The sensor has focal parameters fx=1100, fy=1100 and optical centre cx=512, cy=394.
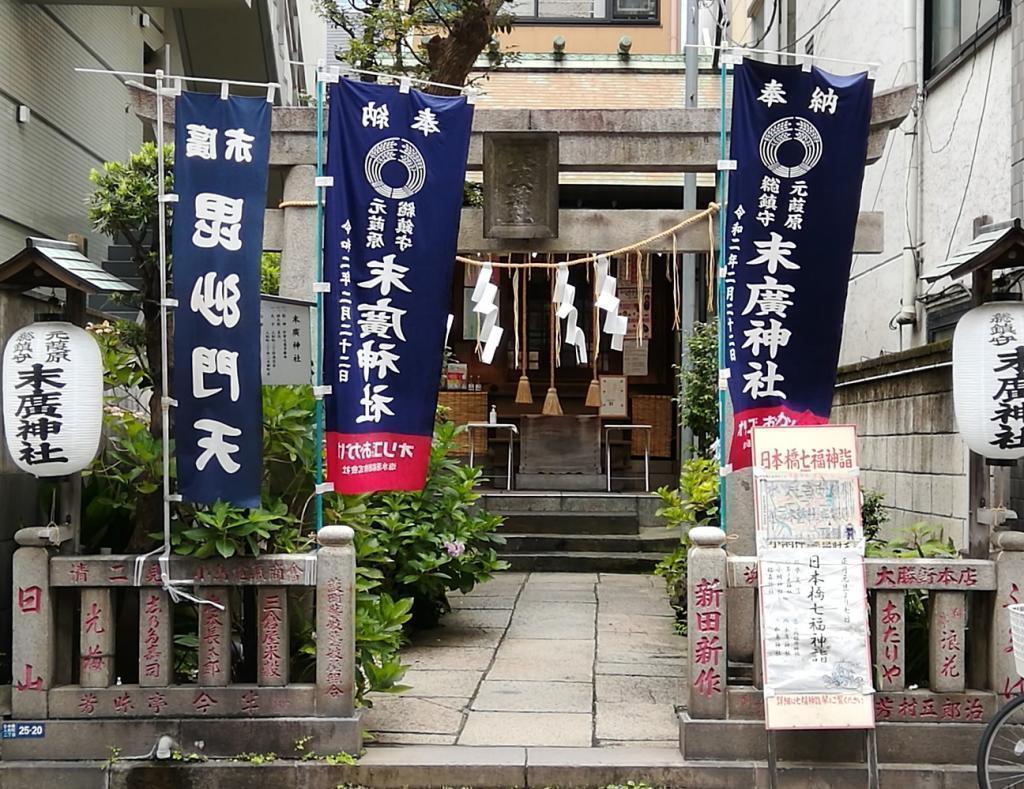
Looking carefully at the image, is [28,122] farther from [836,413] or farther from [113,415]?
[836,413]

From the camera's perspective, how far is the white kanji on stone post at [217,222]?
692 centimetres

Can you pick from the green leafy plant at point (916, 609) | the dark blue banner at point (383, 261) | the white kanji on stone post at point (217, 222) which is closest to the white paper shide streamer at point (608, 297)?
the dark blue banner at point (383, 261)

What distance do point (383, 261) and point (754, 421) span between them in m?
2.76

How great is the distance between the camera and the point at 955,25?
11.4 m

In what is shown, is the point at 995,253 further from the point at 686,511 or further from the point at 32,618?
the point at 32,618

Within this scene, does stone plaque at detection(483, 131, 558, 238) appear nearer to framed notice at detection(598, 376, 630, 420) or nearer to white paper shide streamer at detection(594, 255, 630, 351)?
white paper shide streamer at detection(594, 255, 630, 351)

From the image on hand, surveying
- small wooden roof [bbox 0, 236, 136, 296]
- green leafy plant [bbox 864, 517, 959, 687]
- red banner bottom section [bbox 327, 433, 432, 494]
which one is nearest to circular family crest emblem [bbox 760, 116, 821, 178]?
green leafy plant [bbox 864, 517, 959, 687]

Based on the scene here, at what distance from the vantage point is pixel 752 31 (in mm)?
22188

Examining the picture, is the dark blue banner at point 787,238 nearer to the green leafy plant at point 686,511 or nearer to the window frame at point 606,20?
the green leafy plant at point 686,511

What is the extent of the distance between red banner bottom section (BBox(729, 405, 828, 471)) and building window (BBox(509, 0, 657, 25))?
58.8 feet

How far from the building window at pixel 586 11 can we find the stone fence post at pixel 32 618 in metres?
19.2

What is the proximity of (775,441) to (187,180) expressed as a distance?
160 inches

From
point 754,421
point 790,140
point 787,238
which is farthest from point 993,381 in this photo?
point 790,140

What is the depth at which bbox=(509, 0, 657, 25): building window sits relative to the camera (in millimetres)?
23812
